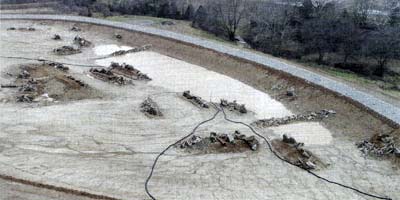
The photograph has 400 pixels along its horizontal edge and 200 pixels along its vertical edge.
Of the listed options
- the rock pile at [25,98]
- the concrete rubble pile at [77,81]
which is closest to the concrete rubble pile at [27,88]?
the rock pile at [25,98]

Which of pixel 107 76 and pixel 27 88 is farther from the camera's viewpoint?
pixel 107 76

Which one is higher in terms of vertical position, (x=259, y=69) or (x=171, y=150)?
(x=259, y=69)

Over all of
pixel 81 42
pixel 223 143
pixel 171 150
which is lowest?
pixel 171 150

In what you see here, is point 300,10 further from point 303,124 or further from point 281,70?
point 303,124

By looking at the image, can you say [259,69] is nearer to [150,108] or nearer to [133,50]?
[150,108]

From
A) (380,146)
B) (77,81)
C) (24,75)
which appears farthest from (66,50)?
(380,146)

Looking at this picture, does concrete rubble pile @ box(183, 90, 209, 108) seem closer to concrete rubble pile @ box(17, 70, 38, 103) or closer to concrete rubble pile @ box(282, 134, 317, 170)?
concrete rubble pile @ box(282, 134, 317, 170)

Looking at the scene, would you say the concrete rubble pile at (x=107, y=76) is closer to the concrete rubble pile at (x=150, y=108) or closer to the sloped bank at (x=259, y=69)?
the concrete rubble pile at (x=150, y=108)
